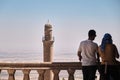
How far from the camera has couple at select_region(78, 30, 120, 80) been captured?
7.57m

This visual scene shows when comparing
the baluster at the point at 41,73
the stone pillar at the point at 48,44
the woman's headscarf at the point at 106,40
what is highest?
the stone pillar at the point at 48,44

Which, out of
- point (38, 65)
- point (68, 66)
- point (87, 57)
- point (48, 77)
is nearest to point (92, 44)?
point (87, 57)

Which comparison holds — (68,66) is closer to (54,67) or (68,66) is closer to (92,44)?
(54,67)

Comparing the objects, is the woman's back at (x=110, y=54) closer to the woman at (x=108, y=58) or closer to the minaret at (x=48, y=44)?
the woman at (x=108, y=58)

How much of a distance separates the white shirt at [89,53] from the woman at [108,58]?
0.16 meters

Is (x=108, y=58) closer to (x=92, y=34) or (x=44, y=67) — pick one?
(x=92, y=34)

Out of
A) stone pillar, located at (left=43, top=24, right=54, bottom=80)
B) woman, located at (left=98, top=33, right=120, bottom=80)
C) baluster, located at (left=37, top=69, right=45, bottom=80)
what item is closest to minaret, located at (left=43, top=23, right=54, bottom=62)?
stone pillar, located at (left=43, top=24, right=54, bottom=80)

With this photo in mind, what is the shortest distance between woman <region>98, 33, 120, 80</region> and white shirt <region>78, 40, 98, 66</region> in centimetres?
16

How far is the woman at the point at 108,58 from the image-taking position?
7.56m

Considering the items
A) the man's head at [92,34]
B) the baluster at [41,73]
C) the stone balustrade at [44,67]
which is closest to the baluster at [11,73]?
the stone balustrade at [44,67]

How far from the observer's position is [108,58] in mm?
7586

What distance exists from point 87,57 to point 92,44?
32 centimetres

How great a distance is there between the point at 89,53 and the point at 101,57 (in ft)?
0.95

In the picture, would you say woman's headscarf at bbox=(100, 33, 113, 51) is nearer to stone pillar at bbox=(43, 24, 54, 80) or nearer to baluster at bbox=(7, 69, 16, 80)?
baluster at bbox=(7, 69, 16, 80)
